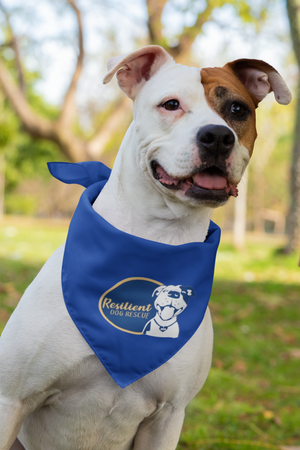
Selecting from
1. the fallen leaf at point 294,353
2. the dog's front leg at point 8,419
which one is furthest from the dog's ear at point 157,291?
the fallen leaf at point 294,353

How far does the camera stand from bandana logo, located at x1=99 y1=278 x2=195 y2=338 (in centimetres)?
206

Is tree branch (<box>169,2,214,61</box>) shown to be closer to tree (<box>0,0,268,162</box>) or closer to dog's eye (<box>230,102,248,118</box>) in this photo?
tree (<box>0,0,268,162</box>)

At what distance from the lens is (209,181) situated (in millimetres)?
→ 1919

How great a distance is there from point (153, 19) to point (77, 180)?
285 inches

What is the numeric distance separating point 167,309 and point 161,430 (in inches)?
23.8

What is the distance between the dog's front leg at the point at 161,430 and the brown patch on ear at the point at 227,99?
1.38m

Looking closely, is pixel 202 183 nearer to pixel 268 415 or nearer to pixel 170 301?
pixel 170 301

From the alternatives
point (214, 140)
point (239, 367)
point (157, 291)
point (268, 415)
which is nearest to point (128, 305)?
point (157, 291)

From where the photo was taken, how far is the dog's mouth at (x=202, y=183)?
189 cm

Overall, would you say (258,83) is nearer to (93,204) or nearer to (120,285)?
(93,204)

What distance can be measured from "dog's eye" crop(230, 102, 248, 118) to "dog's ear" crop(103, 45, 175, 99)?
438mm

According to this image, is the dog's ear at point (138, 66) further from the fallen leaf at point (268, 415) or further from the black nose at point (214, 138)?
the fallen leaf at point (268, 415)

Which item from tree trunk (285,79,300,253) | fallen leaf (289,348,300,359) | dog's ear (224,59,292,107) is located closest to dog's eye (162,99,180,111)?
dog's ear (224,59,292,107)

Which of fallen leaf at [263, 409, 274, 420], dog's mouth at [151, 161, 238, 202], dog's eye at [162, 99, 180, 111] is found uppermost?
dog's eye at [162, 99, 180, 111]
